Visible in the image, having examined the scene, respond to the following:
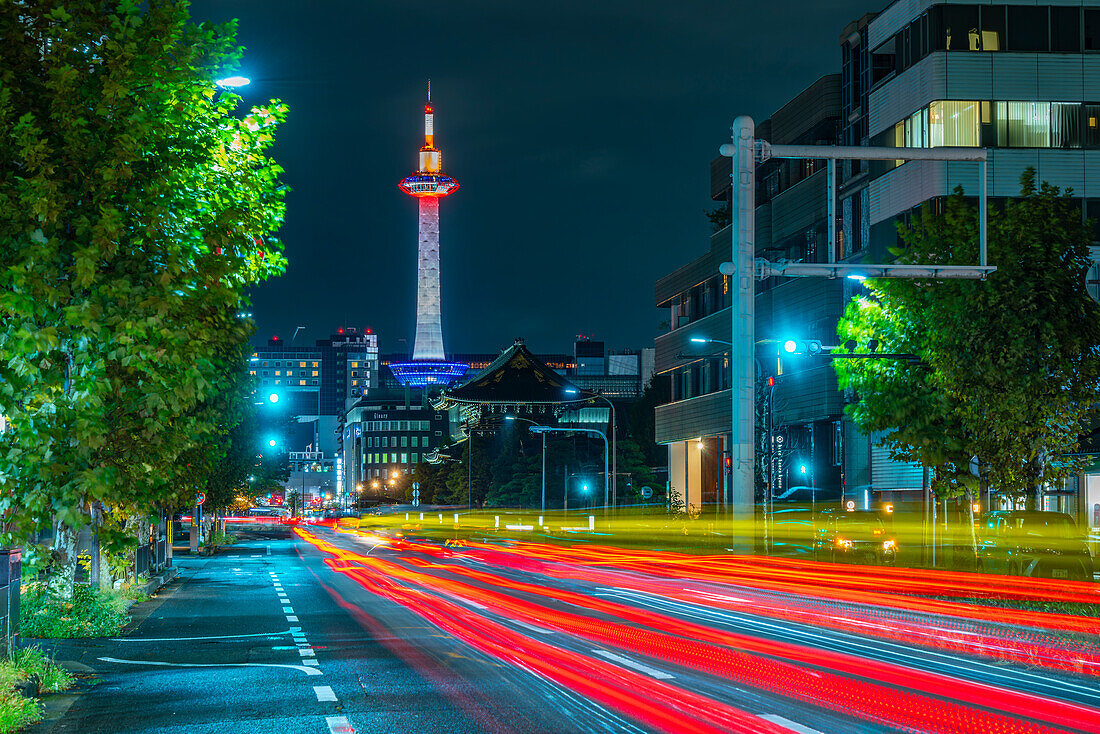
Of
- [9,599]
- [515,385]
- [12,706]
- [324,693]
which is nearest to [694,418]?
[515,385]

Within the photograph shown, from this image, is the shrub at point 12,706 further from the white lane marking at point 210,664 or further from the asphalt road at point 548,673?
the white lane marking at point 210,664

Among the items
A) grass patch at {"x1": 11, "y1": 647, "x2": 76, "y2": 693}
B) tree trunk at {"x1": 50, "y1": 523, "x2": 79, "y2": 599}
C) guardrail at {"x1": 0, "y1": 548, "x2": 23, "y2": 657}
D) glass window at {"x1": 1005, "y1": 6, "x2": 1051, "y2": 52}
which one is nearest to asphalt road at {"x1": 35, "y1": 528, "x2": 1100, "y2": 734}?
grass patch at {"x1": 11, "y1": 647, "x2": 76, "y2": 693}

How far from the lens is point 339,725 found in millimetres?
A: 10398

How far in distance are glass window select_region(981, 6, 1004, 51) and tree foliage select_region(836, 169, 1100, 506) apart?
25474 mm

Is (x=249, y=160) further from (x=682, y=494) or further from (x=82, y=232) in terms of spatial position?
(x=682, y=494)

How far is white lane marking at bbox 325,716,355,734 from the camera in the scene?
10117mm

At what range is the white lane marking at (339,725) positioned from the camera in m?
10.1

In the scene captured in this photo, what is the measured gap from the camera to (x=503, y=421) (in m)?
133

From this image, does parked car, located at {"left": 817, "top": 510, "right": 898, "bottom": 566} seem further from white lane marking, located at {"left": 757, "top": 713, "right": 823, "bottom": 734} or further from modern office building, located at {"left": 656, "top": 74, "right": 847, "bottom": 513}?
white lane marking, located at {"left": 757, "top": 713, "right": 823, "bottom": 734}

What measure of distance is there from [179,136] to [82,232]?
2.01 meters

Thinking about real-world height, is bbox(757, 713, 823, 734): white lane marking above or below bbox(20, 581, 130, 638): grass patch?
above

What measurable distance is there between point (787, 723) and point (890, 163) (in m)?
49.8

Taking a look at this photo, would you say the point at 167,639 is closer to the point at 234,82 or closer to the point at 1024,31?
the point at 234,82

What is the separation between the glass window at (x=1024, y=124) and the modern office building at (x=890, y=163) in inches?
1.7
